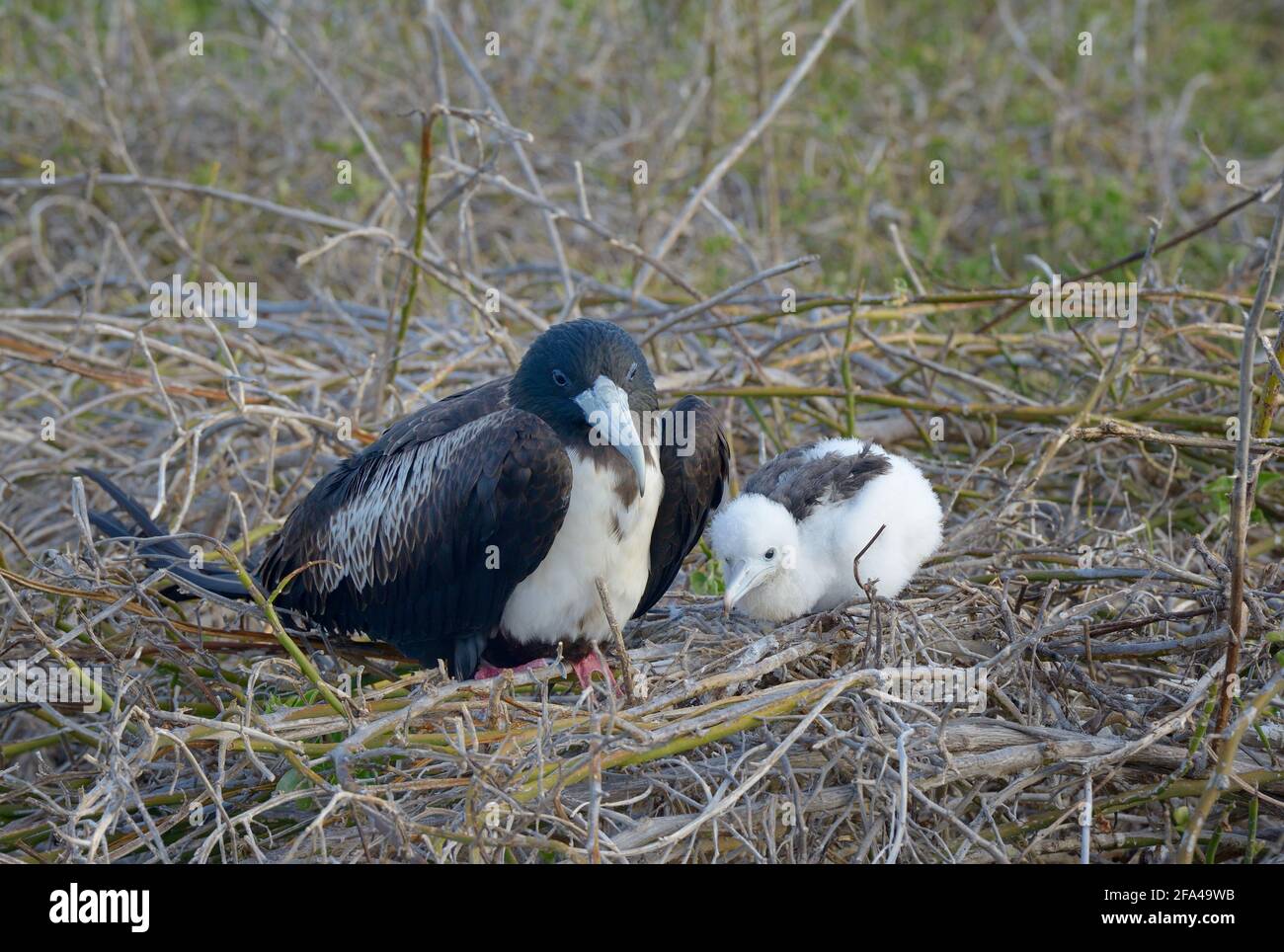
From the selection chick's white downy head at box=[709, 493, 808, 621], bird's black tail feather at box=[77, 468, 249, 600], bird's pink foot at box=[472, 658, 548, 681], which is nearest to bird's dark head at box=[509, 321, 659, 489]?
chick's white downy head at box=[709, 493, 808, 621]

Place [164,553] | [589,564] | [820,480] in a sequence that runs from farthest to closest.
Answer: [164,553], [820,480], [589,564]

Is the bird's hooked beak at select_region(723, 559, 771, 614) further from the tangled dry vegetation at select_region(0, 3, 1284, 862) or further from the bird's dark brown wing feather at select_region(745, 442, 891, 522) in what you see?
the bird's dark brown wing feather at select_region(745, 442, 891, 522)

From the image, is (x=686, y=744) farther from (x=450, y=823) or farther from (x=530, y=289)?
(x=530, y=289)

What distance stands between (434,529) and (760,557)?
0.76 meters

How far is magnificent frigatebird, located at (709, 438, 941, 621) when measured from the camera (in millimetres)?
3377

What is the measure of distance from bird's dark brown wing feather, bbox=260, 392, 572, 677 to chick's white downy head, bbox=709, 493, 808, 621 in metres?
0.44

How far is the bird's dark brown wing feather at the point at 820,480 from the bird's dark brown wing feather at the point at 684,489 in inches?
6.9

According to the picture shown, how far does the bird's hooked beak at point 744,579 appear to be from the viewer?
3328 millimetres

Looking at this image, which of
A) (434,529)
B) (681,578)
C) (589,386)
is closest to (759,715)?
(589,386)

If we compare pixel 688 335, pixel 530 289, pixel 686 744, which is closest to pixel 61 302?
pixel 530 289

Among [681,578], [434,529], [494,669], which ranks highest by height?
[434,529]

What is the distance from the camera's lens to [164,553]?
12.3ft

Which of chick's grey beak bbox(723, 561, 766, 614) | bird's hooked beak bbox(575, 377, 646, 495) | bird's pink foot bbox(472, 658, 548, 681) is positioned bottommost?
bird's pink foot bbox(472, 658, 548, 681)

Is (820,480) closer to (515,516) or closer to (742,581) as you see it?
(742,581)
